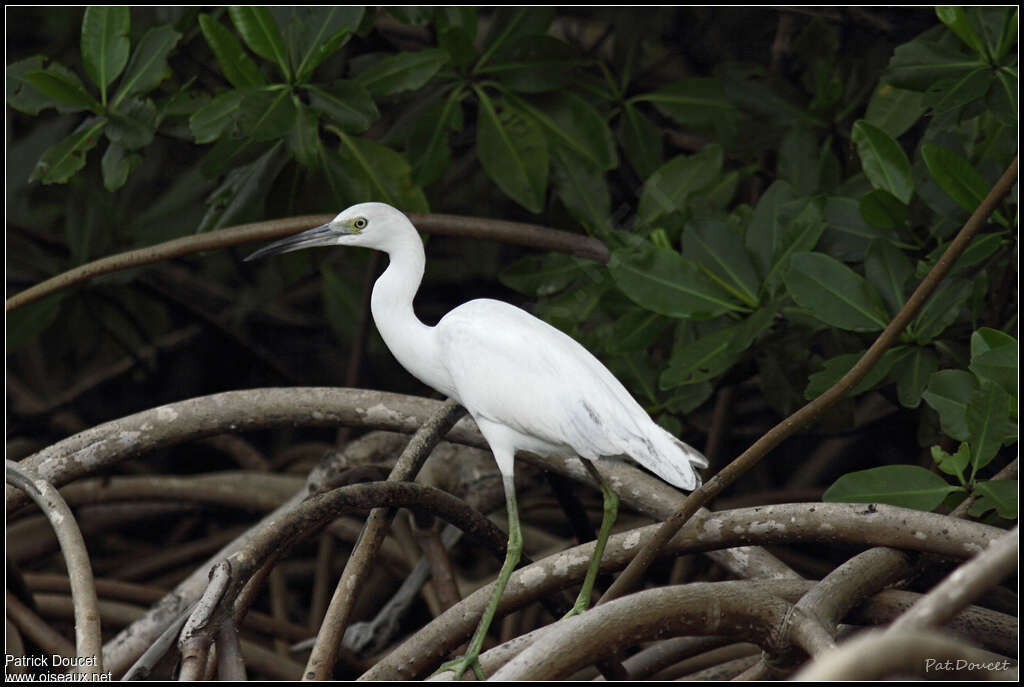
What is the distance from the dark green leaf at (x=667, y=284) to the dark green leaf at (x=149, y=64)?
0.93 metres

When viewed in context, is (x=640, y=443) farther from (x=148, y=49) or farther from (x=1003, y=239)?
(x=148, y=49)

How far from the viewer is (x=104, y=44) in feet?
6.75

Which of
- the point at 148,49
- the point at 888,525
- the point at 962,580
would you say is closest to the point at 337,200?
the point at 148,49

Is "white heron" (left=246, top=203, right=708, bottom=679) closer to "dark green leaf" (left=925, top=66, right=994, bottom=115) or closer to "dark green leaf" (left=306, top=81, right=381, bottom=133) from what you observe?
"dark green leaf" (left=306, top=81, right=381, bottom=133)

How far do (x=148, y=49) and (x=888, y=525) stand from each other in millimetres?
1569

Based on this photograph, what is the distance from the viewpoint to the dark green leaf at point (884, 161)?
6.45ft

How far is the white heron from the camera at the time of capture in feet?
5.05

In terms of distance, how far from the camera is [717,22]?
9.57ft

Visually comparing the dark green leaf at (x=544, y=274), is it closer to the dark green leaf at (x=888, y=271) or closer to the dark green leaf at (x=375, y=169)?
the dark green leaf at (x=375, y=169)

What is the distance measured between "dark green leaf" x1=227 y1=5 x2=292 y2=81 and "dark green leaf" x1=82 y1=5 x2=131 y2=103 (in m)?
0.23

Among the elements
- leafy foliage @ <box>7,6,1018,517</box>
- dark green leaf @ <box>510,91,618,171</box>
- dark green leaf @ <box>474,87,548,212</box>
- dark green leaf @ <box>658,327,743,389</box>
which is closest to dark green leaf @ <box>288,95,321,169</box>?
leafy foliage @ <box>7,6,1018,517</box>

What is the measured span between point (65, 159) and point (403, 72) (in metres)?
0.65

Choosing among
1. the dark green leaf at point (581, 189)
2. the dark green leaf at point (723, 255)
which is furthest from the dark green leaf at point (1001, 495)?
the dark green leaf at point (581, 189)

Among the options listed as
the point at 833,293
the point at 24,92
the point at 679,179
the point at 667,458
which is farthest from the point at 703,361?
the point at 24,92
